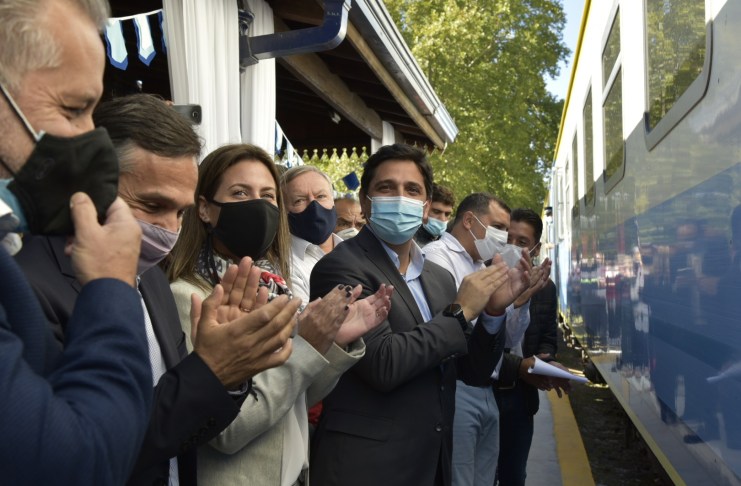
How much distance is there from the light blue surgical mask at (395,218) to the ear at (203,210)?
790mm

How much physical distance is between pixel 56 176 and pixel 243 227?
1.38 m

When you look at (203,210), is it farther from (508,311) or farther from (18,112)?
(508,311)

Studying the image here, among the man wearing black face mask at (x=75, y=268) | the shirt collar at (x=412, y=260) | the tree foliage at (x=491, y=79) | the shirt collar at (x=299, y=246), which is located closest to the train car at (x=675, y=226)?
the shirt collar at (x=412, y=260)

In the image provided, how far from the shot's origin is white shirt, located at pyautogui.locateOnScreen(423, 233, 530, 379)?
13.4 ft

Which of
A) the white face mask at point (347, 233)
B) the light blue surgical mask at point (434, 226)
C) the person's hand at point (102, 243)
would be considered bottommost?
the person's hand at point (102, 243)

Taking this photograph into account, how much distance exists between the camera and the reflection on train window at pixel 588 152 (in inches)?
296

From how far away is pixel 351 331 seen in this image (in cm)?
238

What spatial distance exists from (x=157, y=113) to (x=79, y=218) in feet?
2.79

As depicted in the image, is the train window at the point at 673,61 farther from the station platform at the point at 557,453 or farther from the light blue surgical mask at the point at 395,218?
the station platform at the point at 557,453

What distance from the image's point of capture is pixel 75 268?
118cm

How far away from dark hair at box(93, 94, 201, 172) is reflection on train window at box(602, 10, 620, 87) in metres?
3.98

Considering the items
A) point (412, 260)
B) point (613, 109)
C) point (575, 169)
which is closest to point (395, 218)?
point (412, 260)

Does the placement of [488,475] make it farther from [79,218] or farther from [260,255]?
[79,218]

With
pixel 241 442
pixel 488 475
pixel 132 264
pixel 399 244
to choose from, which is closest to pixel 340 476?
pixel 241 442
